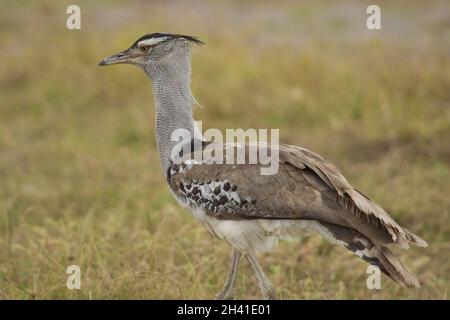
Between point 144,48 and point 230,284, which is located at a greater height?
point 144,48

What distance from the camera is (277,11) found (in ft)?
31.1

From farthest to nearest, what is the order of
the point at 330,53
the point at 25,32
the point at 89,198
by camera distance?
the point at 25,32 → the point at 330,53 → the point at 89,198

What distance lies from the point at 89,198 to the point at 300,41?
3.74 m

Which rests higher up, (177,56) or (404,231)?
(177,56)

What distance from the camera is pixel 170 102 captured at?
11.7 feet

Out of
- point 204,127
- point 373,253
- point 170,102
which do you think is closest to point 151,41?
point 170,102

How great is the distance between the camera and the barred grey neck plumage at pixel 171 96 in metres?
3.54

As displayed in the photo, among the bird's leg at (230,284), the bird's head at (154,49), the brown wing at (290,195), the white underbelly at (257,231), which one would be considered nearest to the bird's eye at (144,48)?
the bird's head at (154,49)

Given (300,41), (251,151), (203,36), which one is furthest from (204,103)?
(251,151)

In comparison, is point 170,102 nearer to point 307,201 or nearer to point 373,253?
point 307,201

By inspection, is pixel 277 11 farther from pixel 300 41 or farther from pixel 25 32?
pixel 25 32

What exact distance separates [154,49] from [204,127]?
2.64 meters

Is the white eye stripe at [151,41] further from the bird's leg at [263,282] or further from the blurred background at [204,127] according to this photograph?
the bird's leg at [263,282]

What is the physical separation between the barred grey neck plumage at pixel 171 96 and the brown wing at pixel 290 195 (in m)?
0.22
